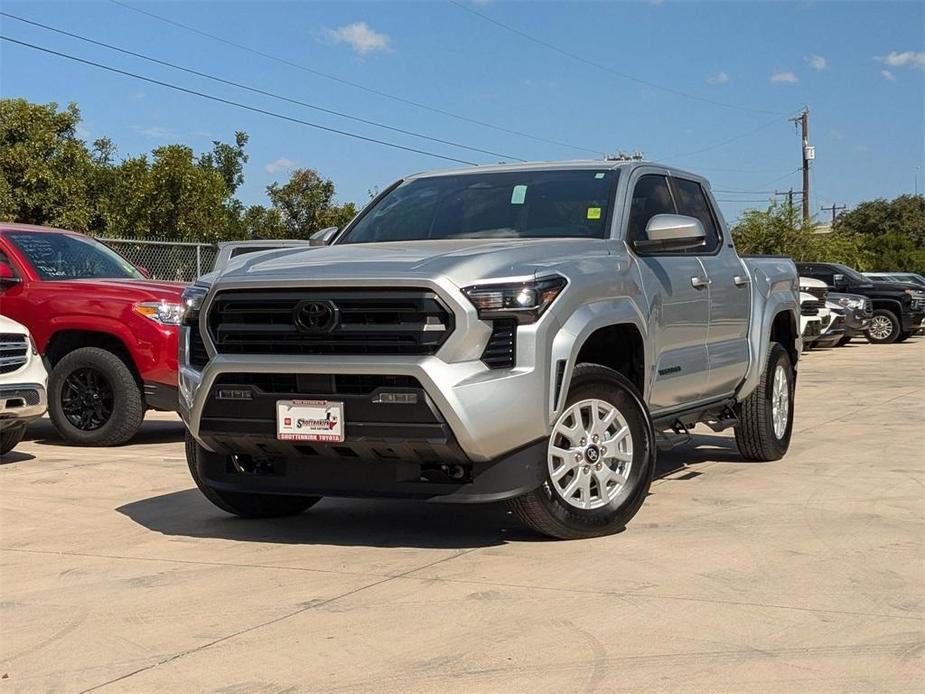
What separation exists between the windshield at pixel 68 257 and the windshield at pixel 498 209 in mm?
4286

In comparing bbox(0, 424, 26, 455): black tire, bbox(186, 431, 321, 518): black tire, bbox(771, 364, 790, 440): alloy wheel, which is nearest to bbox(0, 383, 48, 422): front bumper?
bbox(0, 424, 26, 455): black tire

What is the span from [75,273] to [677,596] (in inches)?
294

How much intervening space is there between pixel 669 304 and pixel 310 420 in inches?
92.8

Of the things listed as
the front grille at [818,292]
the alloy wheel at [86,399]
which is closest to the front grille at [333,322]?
the alloy wheel at [86,399]

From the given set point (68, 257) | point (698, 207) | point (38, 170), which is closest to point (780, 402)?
point (698, 207)

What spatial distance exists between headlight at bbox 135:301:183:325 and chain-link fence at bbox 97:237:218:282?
8507 millimetres

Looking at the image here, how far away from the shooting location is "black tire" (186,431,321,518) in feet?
21.1

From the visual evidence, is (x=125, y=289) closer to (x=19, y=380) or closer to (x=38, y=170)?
(x=19, y=380)

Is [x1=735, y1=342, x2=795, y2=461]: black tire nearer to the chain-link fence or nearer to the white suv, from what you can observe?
the white suv

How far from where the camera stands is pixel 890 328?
2855 centimetres

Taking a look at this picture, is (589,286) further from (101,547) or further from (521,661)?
(101,547)

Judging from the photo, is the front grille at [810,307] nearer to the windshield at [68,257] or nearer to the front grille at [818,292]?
the front grille at [818,292]

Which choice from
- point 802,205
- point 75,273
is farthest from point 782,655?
point 802,205

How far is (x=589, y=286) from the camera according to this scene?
19.7 ft
